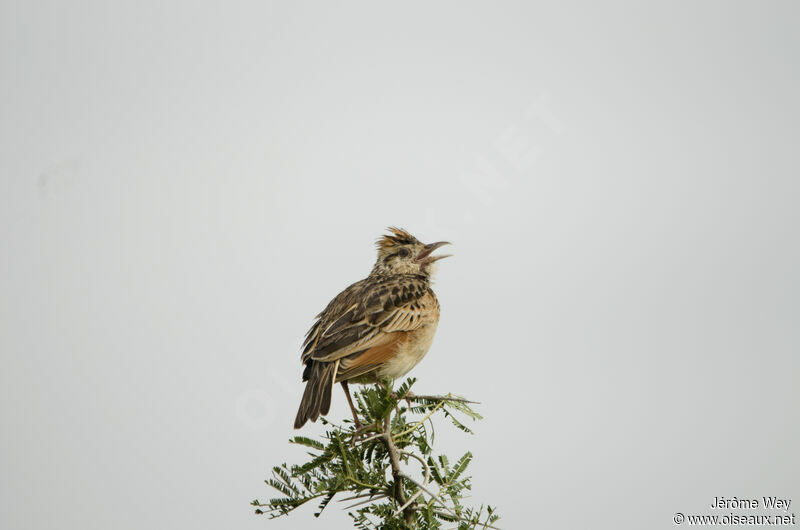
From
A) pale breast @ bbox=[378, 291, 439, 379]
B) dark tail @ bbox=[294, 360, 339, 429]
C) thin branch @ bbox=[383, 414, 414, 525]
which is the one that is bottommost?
thin branch @ bbox=[383, 414, 414, 525]

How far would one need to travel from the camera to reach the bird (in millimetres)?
6031

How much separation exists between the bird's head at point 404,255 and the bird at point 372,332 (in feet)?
0.04

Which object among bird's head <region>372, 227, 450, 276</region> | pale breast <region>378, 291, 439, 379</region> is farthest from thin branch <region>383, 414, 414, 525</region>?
bird's head <region>372, 227, 450, 276</region>

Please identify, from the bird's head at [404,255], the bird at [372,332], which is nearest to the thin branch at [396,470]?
the bird at [372,332]

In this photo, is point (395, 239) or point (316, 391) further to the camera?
point (395, 239)

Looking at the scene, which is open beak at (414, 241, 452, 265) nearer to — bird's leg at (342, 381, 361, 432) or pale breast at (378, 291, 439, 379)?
pale breast at (378, 291, 439, 379)

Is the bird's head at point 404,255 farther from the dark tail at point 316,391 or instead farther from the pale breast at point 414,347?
the dark tail at point 316,391

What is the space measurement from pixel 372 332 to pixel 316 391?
106cm

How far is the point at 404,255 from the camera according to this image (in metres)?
8.24

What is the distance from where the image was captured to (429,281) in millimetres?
8062

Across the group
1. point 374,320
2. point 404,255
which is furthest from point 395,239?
point 374,320

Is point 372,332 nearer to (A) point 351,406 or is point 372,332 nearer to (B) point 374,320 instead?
(B) point 374,320

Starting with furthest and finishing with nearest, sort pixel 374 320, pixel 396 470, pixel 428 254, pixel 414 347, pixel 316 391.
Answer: pixel 428 254, pixel 414 347, pixel 374 320, pixel 316 391, pixel 396 470

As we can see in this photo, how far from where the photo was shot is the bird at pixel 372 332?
19.8 ft
